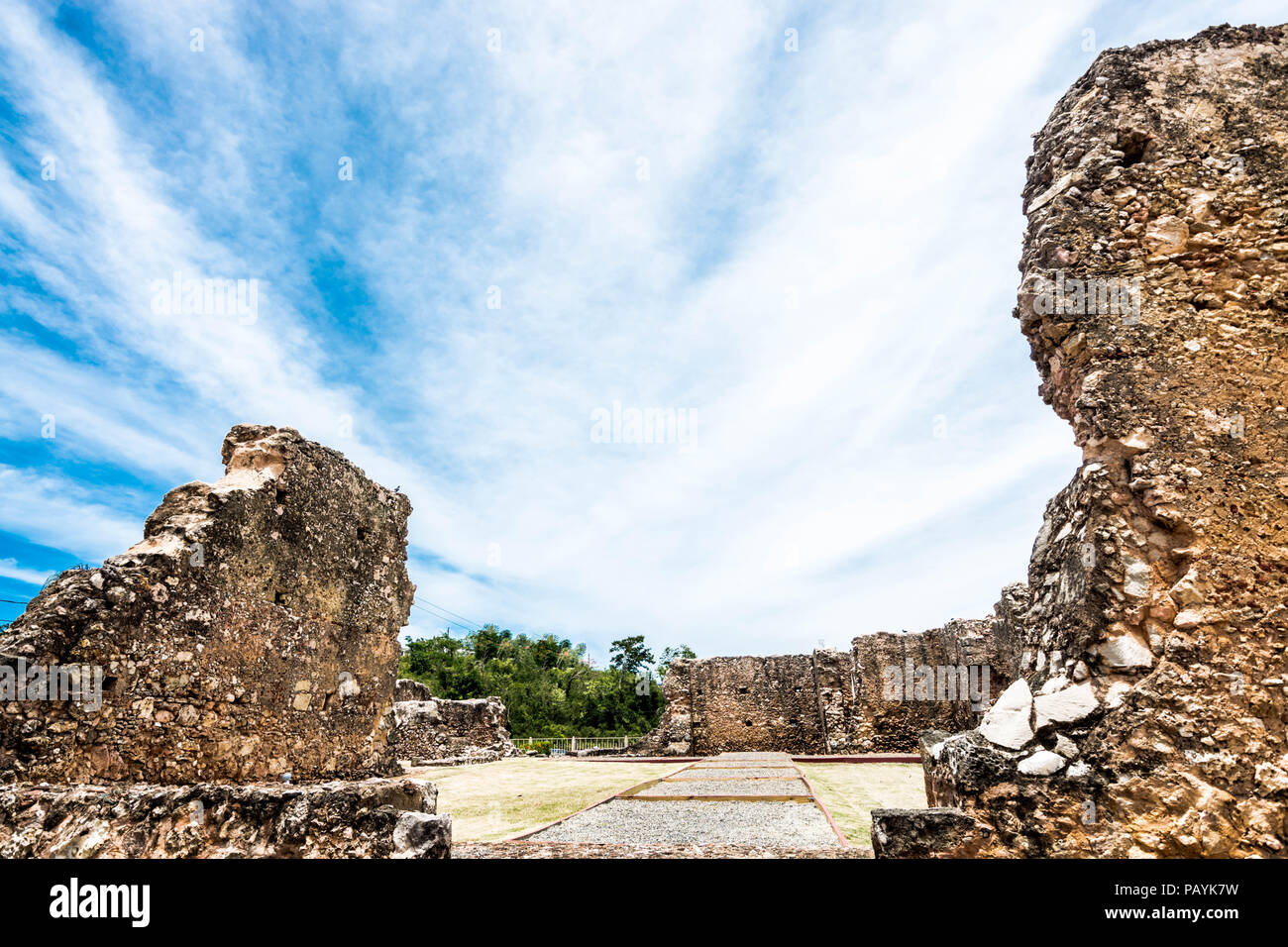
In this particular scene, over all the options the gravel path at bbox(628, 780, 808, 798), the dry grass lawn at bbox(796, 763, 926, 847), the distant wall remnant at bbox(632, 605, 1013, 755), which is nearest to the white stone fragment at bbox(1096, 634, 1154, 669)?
the dry grass lawn at bbox(796, 763, 926, 847)

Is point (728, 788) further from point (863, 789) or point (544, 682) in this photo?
point (544, 682)

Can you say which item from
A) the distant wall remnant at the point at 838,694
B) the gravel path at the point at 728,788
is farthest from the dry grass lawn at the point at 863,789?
the distant wall remnant at the point at 838,694

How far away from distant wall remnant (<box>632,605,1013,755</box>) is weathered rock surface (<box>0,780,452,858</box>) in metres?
14.0

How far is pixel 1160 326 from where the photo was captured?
3.18 m

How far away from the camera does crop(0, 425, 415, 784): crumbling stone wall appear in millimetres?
4316

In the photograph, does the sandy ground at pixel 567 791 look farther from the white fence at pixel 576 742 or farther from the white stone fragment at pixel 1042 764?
the white fence at pixel 576 742

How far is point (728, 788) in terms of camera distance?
8945 millimetres

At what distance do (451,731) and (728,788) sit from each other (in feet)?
37.6

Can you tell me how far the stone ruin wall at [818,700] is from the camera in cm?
1609

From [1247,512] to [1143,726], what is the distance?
3.53ft

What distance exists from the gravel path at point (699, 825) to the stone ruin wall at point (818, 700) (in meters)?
9.78
